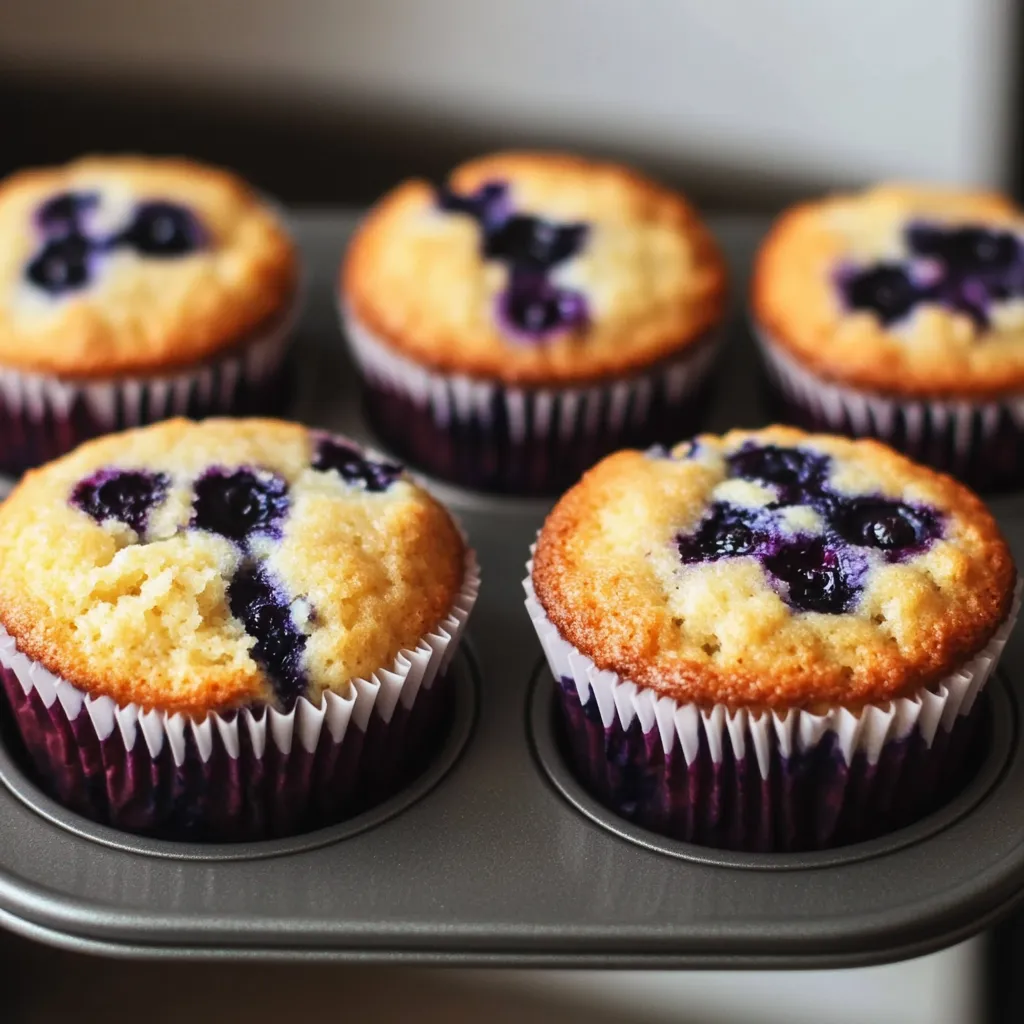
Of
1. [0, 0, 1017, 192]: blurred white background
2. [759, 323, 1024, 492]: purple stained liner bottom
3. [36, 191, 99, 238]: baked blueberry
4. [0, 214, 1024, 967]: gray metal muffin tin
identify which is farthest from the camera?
[0, 0, 1017, 192]: blurred white background

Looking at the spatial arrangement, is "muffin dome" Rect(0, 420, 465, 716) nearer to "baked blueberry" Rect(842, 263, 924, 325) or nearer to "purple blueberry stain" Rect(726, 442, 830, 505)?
"purple blueberry stain" Rect(726, 442, 830, 505)

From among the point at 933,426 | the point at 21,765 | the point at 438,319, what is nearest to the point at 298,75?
the point at 438,319

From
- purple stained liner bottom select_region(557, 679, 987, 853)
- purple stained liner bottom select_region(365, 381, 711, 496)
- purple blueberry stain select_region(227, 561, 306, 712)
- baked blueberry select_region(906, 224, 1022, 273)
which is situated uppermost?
baked blueberry select_region(906, 224, 1022, 273)

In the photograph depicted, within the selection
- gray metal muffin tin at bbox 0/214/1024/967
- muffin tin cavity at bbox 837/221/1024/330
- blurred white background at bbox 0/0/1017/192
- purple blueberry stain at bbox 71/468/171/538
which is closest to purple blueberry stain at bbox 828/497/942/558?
gray metal muffin tin at bbox 0/214/1024/967

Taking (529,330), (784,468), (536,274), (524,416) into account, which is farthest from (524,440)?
(784,468)

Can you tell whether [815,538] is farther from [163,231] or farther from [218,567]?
[163,231]

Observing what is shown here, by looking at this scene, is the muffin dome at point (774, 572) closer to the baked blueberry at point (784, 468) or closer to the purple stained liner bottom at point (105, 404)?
the baked blueberry at point (784, 468)

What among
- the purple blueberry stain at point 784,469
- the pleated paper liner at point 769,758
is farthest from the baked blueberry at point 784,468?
the pleated paper liner at point 769,758
